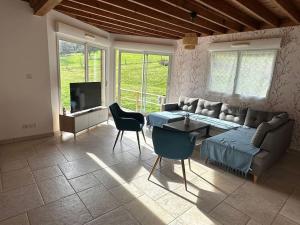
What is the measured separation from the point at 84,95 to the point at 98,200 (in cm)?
273

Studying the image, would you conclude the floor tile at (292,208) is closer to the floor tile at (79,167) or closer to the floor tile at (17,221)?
the floor tile at (79,167)

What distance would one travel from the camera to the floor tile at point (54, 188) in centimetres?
224

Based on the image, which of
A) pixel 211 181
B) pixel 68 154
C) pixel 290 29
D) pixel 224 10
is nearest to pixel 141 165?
pixel 211 181

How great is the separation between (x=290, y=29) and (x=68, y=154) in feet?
15.9

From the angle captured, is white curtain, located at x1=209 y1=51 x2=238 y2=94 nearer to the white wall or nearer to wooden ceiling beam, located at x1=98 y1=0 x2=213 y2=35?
wooden ceiling beam, located at x1=98 y1=0 x2=213 y2=35

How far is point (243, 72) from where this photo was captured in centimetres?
451

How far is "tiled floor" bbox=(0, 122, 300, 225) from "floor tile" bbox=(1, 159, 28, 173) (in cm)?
1

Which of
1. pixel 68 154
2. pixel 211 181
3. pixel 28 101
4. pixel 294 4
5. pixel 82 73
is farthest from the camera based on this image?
pixel 82 73

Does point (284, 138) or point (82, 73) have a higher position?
point (82, 73)

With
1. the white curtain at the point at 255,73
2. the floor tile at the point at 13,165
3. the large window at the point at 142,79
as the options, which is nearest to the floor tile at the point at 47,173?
the floor tile at the point at 13,165

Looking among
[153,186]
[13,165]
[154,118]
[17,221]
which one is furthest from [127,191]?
[154,118]

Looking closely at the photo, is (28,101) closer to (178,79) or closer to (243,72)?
(178,79)

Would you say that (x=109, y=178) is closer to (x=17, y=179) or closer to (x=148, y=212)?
(x=148, y=212)

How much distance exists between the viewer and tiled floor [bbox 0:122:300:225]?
2021 millimetres
